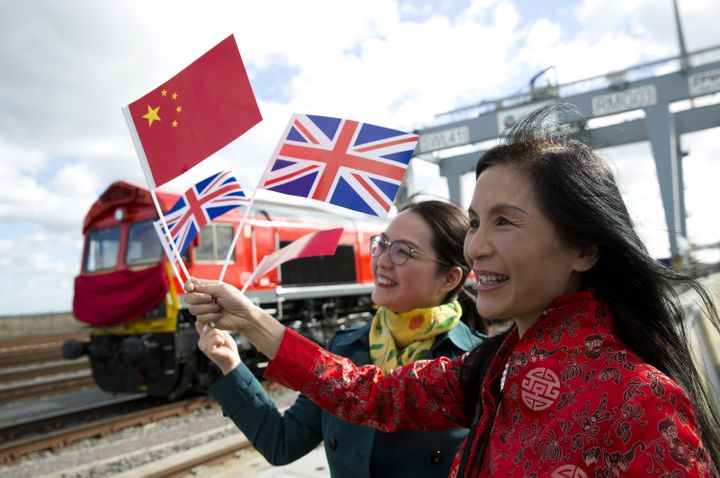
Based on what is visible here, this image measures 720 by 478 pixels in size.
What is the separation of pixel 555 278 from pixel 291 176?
1067 millimetres

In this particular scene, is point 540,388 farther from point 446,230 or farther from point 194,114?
point 194,114

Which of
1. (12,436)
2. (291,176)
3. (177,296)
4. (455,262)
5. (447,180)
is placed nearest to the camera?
(291,176)

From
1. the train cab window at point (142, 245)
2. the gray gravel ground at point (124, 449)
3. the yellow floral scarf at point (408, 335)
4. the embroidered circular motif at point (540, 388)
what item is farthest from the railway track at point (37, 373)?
the embroidered circular motif at point (540, 388)

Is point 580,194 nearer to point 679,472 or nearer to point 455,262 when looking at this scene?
point 679,472

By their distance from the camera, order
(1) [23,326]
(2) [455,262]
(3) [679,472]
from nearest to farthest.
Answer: (3) [679,472], (2) [455,262], (1) [23,326]

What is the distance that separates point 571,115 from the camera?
1.46m

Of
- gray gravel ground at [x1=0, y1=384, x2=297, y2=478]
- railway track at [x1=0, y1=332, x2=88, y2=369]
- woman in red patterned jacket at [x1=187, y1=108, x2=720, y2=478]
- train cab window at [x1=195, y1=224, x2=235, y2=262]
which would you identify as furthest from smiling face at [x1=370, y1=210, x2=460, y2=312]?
railway track at [x1=0, y1=332, x2=88, y2=369]

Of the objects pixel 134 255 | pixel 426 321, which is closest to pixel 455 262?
pixel 426 321

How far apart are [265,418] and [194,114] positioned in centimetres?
105

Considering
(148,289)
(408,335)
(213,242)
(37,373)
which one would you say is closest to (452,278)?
(408,335)

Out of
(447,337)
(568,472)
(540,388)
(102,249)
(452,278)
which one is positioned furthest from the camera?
(102,249)

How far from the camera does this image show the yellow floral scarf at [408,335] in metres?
1.91

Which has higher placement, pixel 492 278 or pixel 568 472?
pixel 492 278

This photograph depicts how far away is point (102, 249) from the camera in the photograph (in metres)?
8.64
